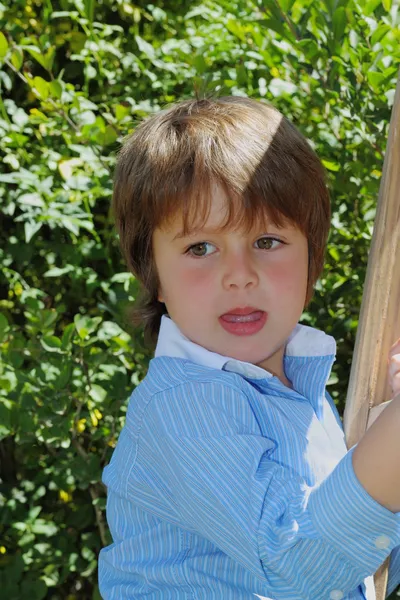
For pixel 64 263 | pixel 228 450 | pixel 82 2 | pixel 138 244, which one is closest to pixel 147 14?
pixel 82 2

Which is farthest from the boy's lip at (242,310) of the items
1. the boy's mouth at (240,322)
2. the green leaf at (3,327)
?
the green leaf at (3,327)

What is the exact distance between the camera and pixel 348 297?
9.05ft

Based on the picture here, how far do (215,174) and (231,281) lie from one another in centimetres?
19

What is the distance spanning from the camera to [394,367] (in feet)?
5.38

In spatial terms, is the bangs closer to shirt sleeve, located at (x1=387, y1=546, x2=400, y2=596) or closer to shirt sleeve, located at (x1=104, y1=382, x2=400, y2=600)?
shirt sleeve, located at (x1=104, y1=382, x2=400, y2=600)

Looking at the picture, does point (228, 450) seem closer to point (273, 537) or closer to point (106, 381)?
point (273, 537)

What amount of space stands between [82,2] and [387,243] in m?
1.54

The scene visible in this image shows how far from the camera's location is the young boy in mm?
1438

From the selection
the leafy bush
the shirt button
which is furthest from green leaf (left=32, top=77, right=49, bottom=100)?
the shirt button

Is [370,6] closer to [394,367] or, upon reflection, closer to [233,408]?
[394,367]

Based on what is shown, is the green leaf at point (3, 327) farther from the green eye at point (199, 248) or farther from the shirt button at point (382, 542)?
the shirt button at point (382, 542)

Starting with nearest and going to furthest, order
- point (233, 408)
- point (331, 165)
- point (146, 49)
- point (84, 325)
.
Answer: point (233, 408) → point (331, 165) → point (84, 325) → point (146, 49)

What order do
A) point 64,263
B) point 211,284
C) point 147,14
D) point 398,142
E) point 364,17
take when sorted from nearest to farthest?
point 398,142 < point 211,284 < point 364,17 < point 64,263 < point 147,14

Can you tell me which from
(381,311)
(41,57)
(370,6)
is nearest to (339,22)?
(370,6)
